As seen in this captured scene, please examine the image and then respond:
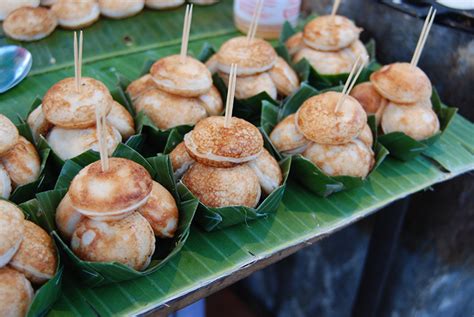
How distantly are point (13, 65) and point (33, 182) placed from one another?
41.5 inches

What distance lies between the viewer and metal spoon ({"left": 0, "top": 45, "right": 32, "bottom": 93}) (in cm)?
261

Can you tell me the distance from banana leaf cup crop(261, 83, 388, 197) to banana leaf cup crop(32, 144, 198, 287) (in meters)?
0.49

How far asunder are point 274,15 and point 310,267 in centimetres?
166

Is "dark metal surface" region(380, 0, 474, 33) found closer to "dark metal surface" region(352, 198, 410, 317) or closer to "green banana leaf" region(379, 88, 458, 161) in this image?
"green banana leaf" region(379, 88, 458, 161)

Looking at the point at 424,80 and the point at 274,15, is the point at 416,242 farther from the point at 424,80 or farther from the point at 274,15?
the point at 274,15

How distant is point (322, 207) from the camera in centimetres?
218

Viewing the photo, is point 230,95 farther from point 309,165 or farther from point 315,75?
point 315,75

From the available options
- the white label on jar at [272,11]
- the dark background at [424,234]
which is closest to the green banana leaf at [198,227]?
the white label on jar at [272,11]

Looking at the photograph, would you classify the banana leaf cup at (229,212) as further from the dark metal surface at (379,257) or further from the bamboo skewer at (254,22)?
the dark metal surface at (379,257)

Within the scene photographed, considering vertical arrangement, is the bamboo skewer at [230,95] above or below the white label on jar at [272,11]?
above

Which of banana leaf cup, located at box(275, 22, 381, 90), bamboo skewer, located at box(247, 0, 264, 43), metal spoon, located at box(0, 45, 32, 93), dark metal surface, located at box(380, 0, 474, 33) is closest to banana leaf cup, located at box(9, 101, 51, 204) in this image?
metal spoon, located at box(0, 45, 32, 93)

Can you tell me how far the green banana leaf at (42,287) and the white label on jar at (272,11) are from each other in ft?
6.25

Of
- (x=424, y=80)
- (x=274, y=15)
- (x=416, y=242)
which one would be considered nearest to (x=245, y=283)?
(x=416, y=242)

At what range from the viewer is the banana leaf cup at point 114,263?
5.36ft
